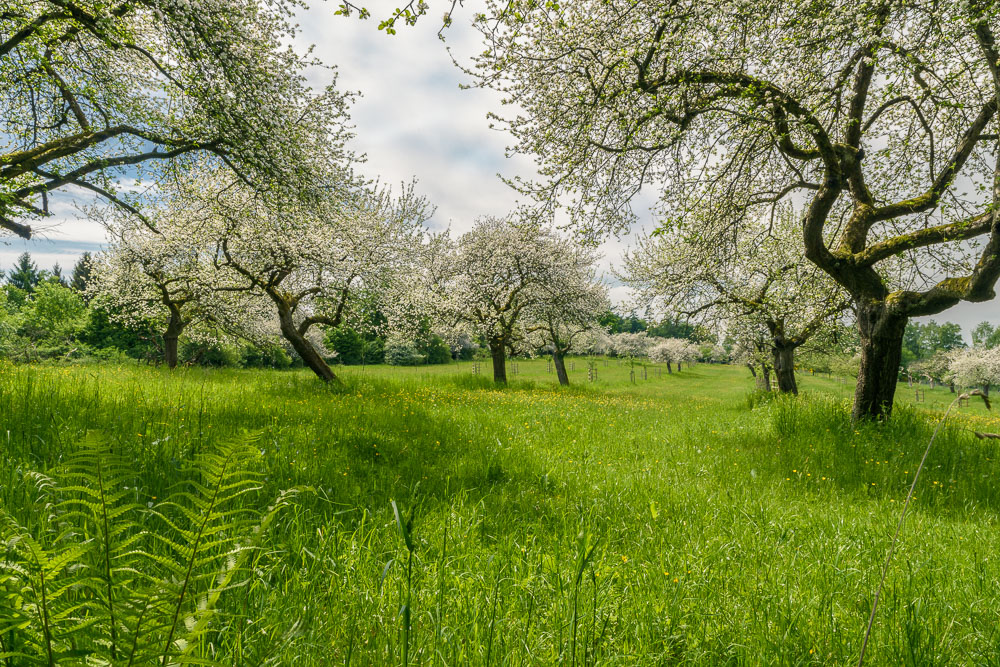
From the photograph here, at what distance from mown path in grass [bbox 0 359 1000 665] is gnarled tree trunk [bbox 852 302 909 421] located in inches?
24.7

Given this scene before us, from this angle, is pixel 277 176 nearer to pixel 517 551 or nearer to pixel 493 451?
pixel 493 451

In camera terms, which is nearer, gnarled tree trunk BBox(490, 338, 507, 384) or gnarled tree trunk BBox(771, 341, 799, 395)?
gnarled tree trunk BBox(771, 341, 799, 395)

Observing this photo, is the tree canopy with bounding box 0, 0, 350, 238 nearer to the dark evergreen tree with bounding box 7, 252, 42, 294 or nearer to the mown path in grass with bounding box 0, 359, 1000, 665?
the mown path in grass with bounding box 0, 359, 1000, 665

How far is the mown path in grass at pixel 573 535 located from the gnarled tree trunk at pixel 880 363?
0.63 meters

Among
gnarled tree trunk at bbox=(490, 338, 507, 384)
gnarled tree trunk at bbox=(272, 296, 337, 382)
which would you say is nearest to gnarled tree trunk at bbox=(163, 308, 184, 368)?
gnarled tree trunk at bbox=(272, 296, 337, 382)

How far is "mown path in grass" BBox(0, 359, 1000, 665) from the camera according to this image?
2.11 m

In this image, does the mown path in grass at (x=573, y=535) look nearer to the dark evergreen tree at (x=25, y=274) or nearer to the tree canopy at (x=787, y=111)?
the tree canopy at (x=787, y=111)

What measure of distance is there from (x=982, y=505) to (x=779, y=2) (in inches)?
295

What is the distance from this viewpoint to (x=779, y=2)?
6090 mm

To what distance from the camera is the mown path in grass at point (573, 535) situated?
211 cm

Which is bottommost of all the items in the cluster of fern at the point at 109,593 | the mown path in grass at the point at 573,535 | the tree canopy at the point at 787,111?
the mown path in grass at the point at 573,535

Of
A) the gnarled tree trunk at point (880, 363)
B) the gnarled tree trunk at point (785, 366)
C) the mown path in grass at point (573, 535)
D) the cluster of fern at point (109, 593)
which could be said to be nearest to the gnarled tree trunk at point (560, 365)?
the gnarled tree trunk at point (785, 366)

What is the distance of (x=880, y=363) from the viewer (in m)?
8.17

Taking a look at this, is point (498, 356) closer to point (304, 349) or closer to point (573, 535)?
point (304, 349)
